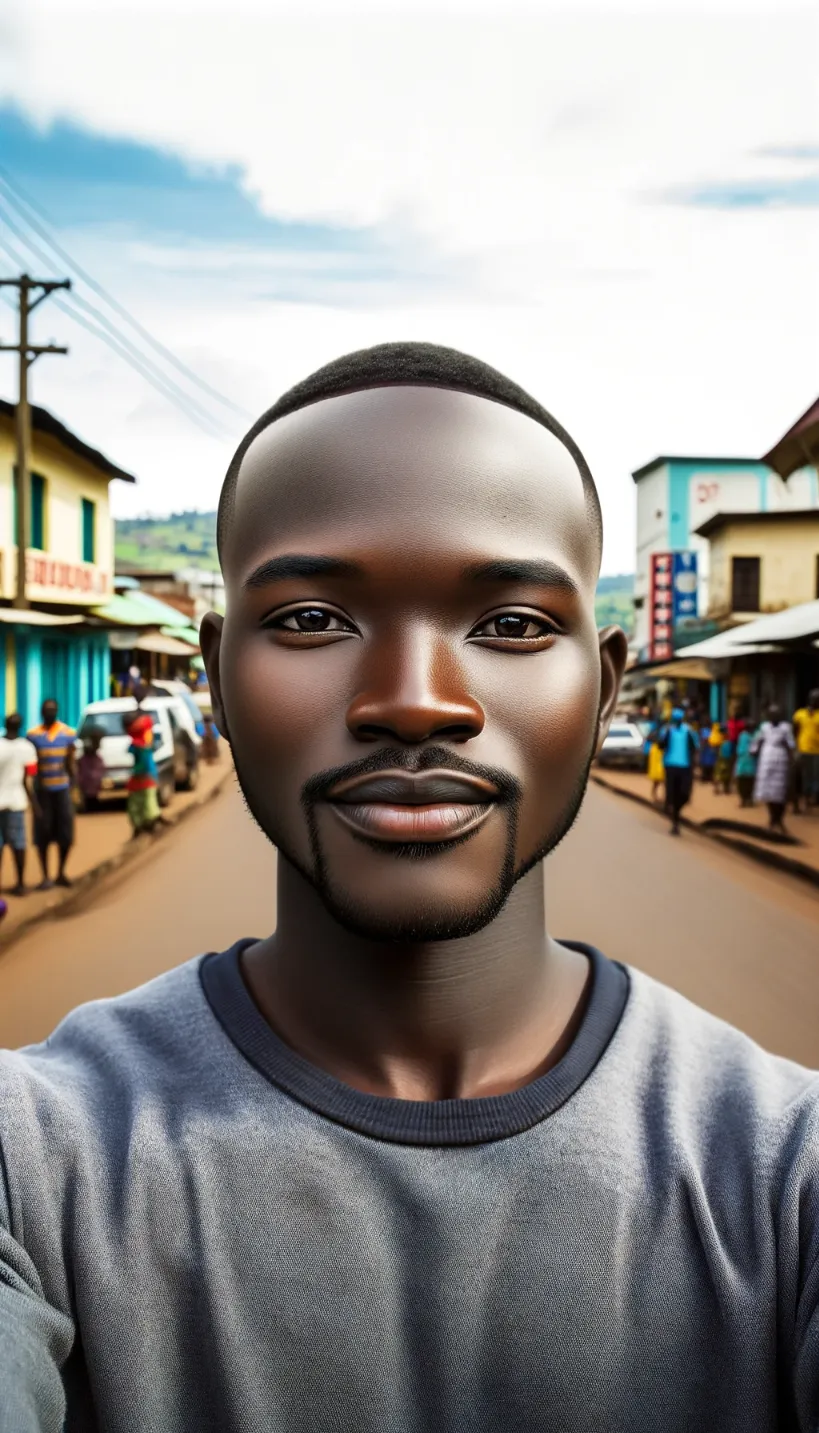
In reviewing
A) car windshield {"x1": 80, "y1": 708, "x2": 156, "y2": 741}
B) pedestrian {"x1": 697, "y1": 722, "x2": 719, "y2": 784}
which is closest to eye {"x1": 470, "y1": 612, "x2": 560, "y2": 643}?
car windshield {"x1": 80, "y1": 708, "x2": 156, "y2": 741}

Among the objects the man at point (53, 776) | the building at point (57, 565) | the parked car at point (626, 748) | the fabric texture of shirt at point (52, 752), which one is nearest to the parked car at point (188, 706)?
the building at point (57, 565)

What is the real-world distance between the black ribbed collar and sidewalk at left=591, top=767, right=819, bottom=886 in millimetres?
11421

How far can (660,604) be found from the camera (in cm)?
3741

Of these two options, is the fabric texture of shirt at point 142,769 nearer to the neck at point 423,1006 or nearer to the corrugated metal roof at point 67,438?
the corrugated metal roof at point 67,438

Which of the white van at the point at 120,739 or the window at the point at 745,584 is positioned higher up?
the window at the point at 745,584

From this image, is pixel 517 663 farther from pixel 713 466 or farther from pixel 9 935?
pixel 713 466

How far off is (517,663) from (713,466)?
58376 mm

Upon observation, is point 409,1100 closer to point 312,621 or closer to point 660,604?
point 312,621

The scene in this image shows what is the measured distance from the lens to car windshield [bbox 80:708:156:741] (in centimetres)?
1667

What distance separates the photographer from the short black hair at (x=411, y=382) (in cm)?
160

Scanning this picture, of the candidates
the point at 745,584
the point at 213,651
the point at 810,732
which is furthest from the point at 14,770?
the point at 745,584

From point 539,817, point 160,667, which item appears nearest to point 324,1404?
point 539,817

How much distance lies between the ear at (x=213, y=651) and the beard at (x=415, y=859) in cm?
28

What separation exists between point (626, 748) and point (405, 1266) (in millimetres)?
27122
